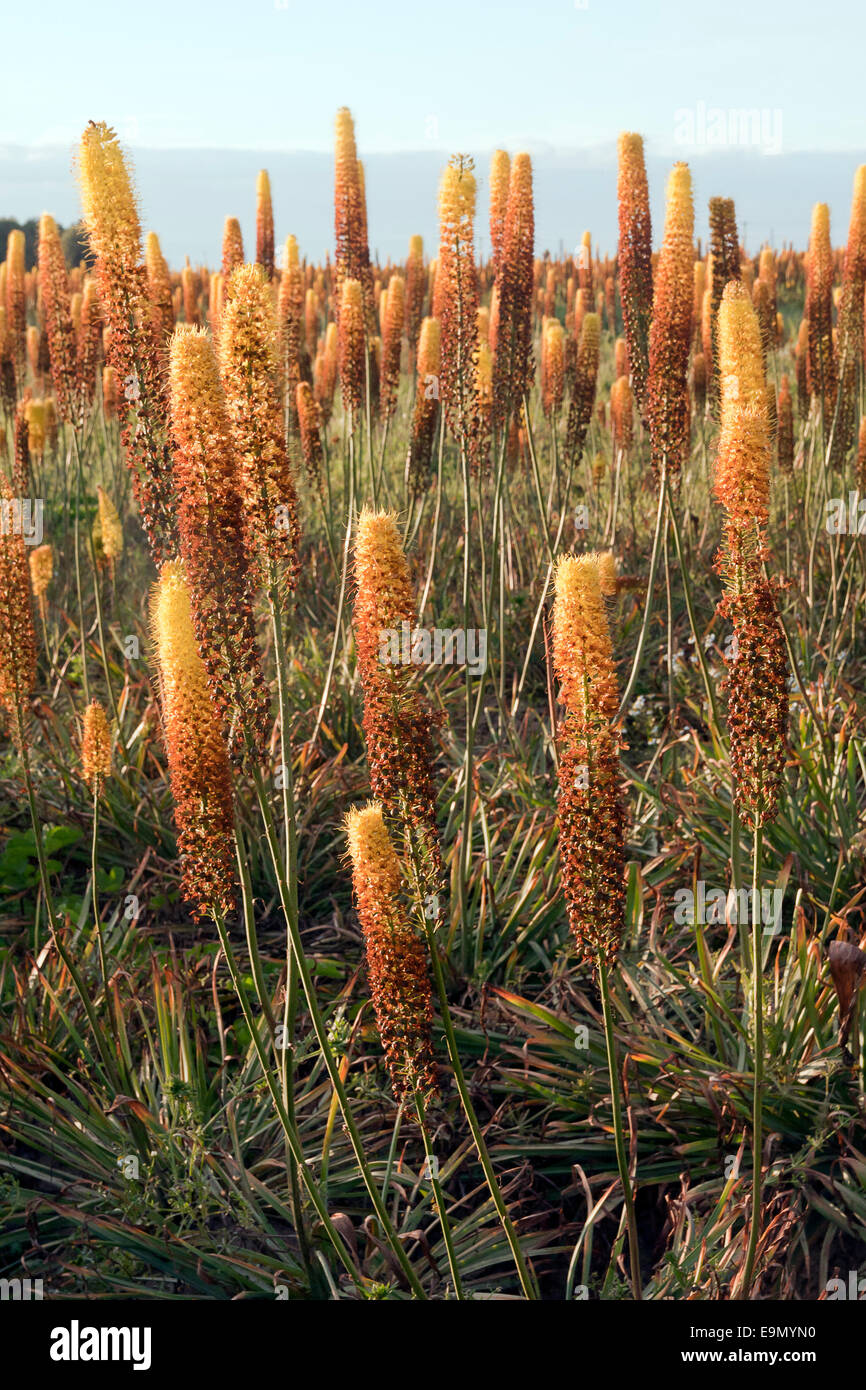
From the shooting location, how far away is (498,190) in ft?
19.7

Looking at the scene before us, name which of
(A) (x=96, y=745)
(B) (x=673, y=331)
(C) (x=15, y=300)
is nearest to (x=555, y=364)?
(B) (x=673, y=331)

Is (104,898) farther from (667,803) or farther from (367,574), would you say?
(367,574)

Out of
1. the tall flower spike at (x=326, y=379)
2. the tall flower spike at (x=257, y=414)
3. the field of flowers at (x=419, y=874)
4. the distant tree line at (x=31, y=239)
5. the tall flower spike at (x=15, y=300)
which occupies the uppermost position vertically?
the distant tree line at (x=31, y=239)

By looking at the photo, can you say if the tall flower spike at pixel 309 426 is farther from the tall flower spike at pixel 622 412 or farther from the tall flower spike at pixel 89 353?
the tall flower spike at pixel 622 412

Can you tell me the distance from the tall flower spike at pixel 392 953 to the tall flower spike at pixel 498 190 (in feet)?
14.5

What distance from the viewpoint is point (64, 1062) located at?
408 cm

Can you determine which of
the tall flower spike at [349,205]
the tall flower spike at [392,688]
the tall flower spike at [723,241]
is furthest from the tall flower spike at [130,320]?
the tall flower spike at [349,205]

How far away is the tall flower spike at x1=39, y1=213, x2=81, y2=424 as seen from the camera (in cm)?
612

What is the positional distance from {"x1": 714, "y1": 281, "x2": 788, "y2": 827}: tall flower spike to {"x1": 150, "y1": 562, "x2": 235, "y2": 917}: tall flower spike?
1.14 m

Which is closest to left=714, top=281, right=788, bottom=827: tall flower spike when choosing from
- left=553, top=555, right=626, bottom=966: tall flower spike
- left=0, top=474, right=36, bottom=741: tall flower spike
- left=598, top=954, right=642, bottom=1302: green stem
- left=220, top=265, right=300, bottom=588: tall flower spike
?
left=553, top=555, right=626, bottom=966: tall flower spike

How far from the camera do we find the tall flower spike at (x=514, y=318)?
5531 millimetres

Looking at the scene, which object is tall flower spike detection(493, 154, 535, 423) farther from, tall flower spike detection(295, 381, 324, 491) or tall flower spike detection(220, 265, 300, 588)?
tall flower spike detection(220, 265, 300, 588)

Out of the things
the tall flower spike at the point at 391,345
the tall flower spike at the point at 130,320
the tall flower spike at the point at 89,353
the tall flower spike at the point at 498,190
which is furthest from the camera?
the tall flower spike at the point at 391,345

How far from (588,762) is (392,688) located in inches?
15.9
